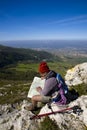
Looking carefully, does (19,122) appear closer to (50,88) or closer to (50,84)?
(50,88)

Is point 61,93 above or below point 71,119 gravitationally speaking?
above

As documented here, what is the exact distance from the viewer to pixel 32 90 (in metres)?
12.8

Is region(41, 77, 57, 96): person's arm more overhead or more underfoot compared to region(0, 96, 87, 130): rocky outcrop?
more overhead

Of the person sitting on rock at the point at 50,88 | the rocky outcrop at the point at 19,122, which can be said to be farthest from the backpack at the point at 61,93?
the rocky outcrop at the point at 19,122

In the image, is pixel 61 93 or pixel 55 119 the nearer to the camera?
pixel 55 119

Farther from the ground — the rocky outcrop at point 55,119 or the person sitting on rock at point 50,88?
the person sitting on rock at point 50,88

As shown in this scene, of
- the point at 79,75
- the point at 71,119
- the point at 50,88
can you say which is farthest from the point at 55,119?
the point at 79,75

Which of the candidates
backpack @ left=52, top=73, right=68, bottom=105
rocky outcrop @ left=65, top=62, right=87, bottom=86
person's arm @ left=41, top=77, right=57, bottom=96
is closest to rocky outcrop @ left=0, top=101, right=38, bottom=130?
backpack @ left=52, top=73, right=68, bottom=105

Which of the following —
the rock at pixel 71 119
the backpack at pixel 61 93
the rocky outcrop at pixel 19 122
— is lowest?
the rocky outcrop at pixel 19 122

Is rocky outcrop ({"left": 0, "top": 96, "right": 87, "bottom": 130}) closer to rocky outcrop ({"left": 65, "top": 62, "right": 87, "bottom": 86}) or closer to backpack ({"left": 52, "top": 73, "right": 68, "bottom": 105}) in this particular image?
backpack ({"left": 52, "top": 73, "right": 68, "bottom": 105})

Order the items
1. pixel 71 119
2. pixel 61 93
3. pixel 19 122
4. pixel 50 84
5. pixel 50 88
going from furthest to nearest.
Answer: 1. pixel 19 122
2. pixel 61 93
3. pixel 50 88
4. pixel 50 84
5. pixel 71 119

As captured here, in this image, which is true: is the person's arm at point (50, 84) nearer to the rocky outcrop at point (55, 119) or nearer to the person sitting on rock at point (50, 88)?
the person sitting on rock at point (50, 88)

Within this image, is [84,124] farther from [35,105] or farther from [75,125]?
[35,105]

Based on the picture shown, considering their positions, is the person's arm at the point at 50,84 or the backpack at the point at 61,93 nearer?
the person's arm at the point at 50,84
